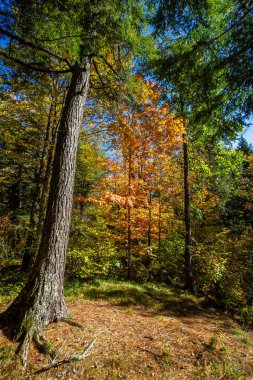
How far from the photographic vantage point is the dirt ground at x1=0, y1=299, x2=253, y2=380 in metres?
2.55

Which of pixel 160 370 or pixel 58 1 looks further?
pixel 58 1

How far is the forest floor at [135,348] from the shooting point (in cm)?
256

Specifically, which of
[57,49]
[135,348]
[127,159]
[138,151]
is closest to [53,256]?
[135,348]

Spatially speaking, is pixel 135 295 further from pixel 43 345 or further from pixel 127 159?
pixel 127 159

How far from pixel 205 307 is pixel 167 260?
2.76m

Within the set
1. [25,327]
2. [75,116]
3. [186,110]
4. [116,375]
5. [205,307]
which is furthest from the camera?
[205,307]

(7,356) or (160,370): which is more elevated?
(7,356)

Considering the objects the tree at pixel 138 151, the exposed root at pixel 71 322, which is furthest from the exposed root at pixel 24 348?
the tree at pixel 138 151

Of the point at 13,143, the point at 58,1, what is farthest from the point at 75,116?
the point at 13,143

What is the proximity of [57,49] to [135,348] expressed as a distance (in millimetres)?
5646

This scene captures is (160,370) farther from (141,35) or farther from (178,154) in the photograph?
(178,154)

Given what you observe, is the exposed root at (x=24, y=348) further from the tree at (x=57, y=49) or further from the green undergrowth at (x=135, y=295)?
the green undergrowth at (x=135, y=295)

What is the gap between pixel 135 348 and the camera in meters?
3.07

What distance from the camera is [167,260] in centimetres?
937
